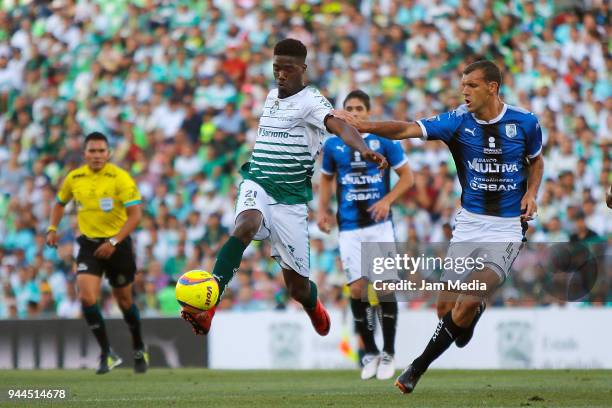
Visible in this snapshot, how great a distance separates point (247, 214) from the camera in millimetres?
9266

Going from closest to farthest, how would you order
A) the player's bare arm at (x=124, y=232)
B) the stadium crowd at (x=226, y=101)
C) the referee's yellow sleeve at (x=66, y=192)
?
the player's bare arm at (x=124, y=232) < the referee's yellow sleeve at (x=66, y=192) < the stadium crowd at (x=226, y=101)

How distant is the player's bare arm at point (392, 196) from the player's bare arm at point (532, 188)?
100 inches

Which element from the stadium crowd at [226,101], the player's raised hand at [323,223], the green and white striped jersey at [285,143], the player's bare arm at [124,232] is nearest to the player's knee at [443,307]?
the green and white striped jersey at [285,143]

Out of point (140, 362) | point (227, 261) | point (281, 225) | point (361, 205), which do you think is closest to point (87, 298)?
point (140, 362)

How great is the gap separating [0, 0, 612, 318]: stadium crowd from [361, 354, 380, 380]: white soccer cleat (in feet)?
12.2

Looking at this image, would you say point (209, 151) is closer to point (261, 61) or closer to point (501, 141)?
point (261, 61)

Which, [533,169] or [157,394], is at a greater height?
[533,169]

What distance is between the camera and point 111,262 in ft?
42.7

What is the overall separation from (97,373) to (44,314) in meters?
4.86

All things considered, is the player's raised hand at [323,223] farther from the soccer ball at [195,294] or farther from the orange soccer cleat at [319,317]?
the soccer ball at [195,294]

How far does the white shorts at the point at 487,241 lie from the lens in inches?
356

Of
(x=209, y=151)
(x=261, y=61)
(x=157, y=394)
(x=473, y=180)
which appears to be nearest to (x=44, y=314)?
(x=209, y=151)

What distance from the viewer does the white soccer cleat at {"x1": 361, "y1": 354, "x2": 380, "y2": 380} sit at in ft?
38.8

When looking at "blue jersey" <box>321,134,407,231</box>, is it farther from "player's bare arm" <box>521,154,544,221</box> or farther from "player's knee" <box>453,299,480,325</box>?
"player's knee" <box>453,299,480,325</box>
